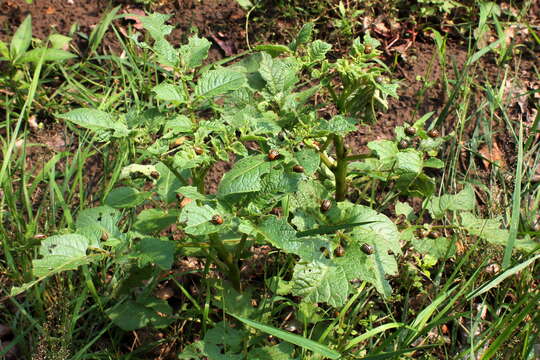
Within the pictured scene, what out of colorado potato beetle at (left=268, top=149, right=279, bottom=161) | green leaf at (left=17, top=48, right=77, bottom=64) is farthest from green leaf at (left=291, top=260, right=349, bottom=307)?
green leaf at (left=17, top=48, right=77, bottom=64)

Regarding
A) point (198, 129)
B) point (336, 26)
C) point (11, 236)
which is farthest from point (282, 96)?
point (336, 26)

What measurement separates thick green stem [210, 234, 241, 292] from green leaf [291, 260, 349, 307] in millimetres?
313

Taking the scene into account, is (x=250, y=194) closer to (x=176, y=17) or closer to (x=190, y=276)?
(x=190, y=276)

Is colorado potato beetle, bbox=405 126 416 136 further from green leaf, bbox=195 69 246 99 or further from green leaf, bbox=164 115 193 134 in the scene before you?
green leaf, bbox=164 115 193 134

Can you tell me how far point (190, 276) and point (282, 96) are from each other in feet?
3.65

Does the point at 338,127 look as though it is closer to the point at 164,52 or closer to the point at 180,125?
the point at 180,125

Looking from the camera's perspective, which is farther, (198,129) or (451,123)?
(451,123)

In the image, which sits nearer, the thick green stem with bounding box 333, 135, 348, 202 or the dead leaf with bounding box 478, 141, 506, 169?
the thick green stem with bounding box 333, 135, 348, 202

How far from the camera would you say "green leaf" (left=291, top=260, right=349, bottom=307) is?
1.65 meters

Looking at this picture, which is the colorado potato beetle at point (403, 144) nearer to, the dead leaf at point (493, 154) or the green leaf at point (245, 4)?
the dead leaf at point (493, 154)

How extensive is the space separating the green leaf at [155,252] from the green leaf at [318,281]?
15.5 inches

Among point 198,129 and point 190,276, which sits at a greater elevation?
point 198,129

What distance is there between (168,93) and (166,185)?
1.53ft

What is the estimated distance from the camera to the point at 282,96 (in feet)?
5.95
